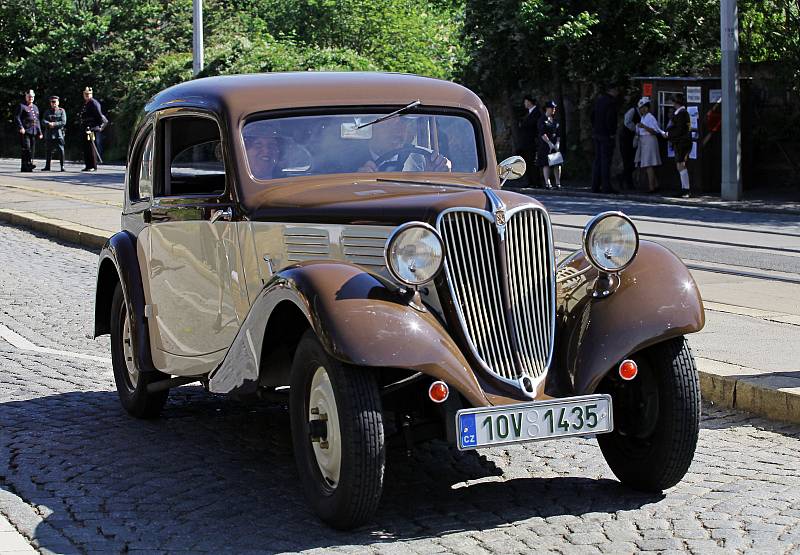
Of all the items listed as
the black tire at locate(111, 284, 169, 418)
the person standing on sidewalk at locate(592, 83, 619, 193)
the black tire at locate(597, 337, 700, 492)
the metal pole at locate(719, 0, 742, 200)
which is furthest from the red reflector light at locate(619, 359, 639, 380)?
the person standing on sidewalk at locate(592, 83, 619, 193)

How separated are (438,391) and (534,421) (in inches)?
15.5

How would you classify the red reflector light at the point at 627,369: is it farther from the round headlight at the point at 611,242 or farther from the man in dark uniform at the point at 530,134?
the man in dark uniform at the point at 530,134

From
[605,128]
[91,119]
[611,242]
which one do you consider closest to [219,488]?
[611,242]

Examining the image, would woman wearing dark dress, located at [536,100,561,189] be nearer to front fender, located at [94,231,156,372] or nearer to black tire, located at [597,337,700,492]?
front fender, located at [94,231,156,372]

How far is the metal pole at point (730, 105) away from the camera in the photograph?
2217 centimetres

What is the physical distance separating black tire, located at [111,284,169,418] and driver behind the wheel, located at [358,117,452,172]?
70.9 inches

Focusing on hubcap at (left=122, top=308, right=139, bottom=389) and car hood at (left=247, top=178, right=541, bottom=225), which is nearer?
car hood at (left=247, top=178, right=541, bottom=225)

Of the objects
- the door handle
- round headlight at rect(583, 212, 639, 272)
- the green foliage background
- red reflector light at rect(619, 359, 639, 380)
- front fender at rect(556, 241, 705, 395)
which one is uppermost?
the green foliage background

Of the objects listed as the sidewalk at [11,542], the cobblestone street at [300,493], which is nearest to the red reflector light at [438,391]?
the cobblestone street at [300,493]

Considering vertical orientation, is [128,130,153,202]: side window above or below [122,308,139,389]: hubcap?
above

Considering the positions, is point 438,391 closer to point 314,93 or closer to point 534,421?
point 534,421

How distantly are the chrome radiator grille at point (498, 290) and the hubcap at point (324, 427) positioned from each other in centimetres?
60

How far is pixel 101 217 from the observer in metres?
17.9

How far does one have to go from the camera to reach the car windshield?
6305 millimetres
